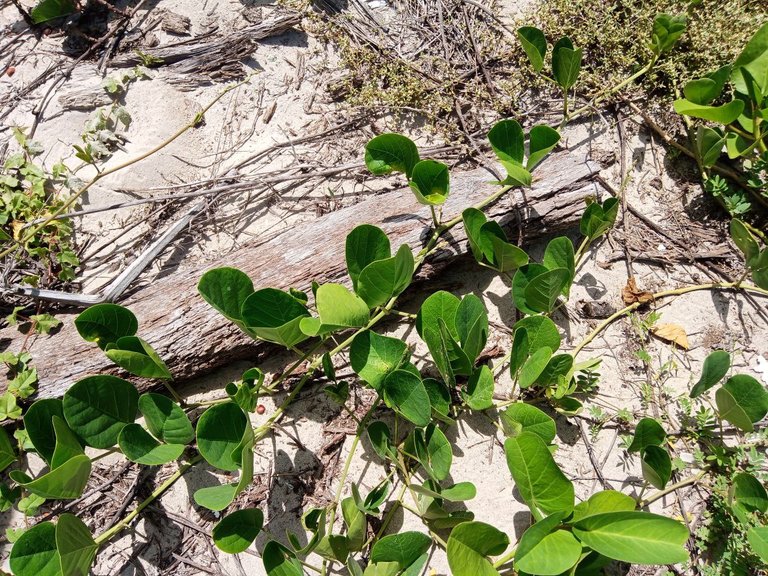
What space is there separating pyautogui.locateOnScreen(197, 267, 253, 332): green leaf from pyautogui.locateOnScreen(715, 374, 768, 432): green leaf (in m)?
1.17

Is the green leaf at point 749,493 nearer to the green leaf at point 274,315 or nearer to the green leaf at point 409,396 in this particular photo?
the green leaf at point 409,396

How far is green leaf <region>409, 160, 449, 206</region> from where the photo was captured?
1439 millimetres

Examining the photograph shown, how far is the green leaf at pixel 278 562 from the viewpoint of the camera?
4.01ft

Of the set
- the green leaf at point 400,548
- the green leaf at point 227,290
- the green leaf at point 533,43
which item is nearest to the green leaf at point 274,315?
the green leaf at point 227,290

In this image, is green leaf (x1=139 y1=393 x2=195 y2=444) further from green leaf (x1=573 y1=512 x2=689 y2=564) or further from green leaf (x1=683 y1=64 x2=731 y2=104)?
green leaf (x1=683 y1=64 x2=731 y2=104)

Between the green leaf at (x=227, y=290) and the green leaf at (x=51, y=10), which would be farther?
the green leaf at (x=51, y=10)

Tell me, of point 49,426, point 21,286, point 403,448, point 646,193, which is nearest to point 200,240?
point 21,286

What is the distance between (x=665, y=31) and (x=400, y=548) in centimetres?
168

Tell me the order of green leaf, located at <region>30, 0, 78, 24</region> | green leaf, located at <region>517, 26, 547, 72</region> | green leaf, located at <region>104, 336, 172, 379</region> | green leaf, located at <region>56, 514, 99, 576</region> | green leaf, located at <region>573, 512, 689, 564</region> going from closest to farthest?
green leaf, located at <region>573, 512, 689, 564</region> < green leaf, located at <region>56, 514, 99, 576</region> < green leaf, located at <region>104, 336, 172, 379</region> < green leaf, located at <region>517, 26, 547, 72</region> < green leaf, located at <region>30, 0, 78, 24</region>

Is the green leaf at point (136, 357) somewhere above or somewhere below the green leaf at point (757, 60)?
above

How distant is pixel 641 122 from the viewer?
6.31 feet

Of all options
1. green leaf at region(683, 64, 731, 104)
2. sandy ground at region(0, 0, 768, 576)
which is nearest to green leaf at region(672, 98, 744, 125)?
green leaf at region(683, 64, 731, 104)

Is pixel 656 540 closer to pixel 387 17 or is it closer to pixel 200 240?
pixel 200 240

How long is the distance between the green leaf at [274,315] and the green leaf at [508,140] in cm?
67
